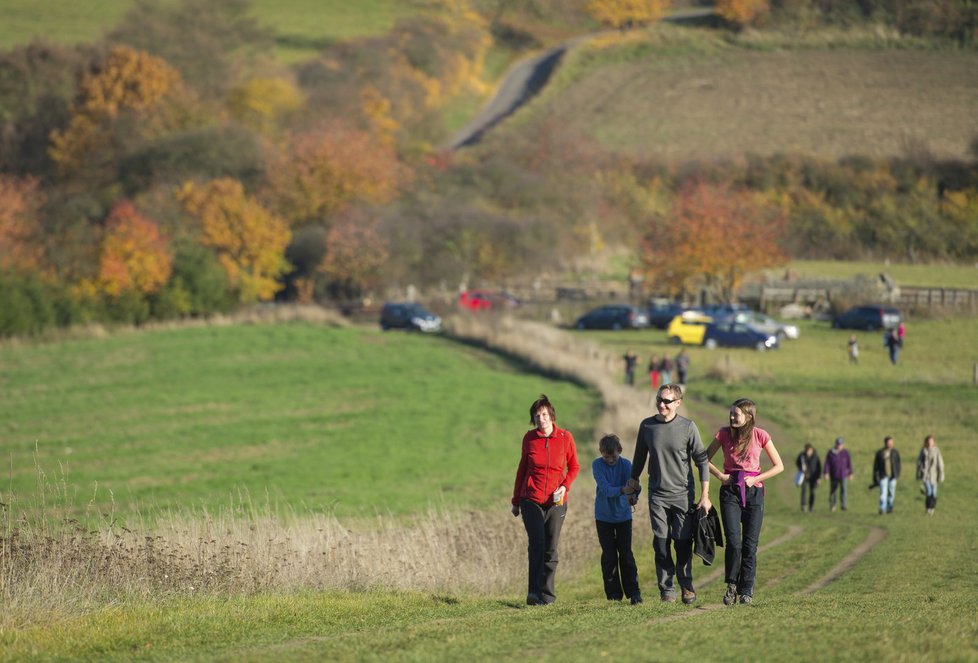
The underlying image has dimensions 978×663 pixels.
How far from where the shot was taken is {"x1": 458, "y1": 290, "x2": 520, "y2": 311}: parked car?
77.1 m

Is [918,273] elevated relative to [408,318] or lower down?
elevated

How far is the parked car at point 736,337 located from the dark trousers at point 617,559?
50.2 m

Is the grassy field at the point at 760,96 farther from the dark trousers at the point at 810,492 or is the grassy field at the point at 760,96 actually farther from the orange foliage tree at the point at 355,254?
the dark trousers at the point at 810,492

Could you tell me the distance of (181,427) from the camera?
45.5m

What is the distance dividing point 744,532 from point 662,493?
97 cm

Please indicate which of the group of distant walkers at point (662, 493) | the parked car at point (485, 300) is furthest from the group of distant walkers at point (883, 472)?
the parked car at point (485, 300)

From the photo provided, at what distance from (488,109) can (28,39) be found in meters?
42.4

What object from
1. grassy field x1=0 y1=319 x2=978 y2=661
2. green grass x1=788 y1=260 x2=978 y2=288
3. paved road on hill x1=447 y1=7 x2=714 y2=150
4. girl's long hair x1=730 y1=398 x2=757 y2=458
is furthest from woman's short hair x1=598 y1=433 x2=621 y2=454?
paved road on hill x1=447 y1=7 x2=714 y2=150

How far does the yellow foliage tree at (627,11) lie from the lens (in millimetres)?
145375

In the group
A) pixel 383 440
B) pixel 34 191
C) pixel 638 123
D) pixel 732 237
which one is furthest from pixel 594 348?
pixel 638 123

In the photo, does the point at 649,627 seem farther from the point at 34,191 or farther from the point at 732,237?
the point at 34,191

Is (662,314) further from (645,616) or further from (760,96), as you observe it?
(645,616)

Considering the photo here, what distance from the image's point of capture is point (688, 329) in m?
66.9

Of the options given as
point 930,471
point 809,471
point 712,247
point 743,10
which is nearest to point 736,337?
point 712,247
